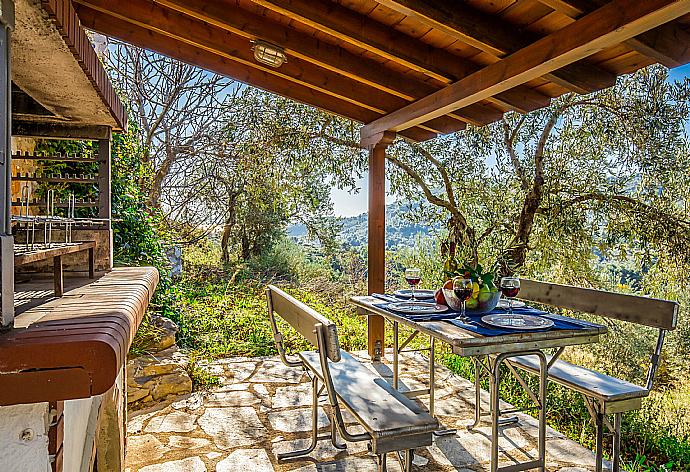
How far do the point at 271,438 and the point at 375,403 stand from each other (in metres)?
1.10

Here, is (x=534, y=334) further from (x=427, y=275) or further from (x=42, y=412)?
(x=427, y=275)

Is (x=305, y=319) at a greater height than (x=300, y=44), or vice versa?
(x=300, y=44)

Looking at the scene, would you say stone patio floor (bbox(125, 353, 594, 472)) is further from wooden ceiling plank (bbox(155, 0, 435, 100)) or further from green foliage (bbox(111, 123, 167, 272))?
wooden ceiling plank (bbox(155, 0, 435, 100))

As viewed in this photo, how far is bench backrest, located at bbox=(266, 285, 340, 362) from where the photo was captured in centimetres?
214

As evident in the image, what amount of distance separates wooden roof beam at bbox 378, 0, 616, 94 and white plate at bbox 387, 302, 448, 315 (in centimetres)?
151

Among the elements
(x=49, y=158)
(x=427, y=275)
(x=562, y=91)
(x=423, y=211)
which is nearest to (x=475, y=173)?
(x=423, y=211)

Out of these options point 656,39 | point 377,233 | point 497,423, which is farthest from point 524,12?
point 377,233

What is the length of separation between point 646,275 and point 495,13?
3.30 meters

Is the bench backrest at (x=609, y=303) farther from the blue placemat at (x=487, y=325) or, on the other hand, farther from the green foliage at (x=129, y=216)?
the green foliage at (x=129, y=216)

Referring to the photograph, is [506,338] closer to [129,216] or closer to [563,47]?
[563,47]

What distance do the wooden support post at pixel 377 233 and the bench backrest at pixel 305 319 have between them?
5.44ft

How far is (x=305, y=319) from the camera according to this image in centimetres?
238

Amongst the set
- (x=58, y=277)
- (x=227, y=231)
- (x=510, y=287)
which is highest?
(x=227, y=231)

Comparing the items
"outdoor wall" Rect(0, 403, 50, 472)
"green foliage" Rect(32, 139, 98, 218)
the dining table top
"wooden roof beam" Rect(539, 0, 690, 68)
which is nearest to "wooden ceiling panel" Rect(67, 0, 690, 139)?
"wooden roof beam" Rect(539, 0, 690, 68)
